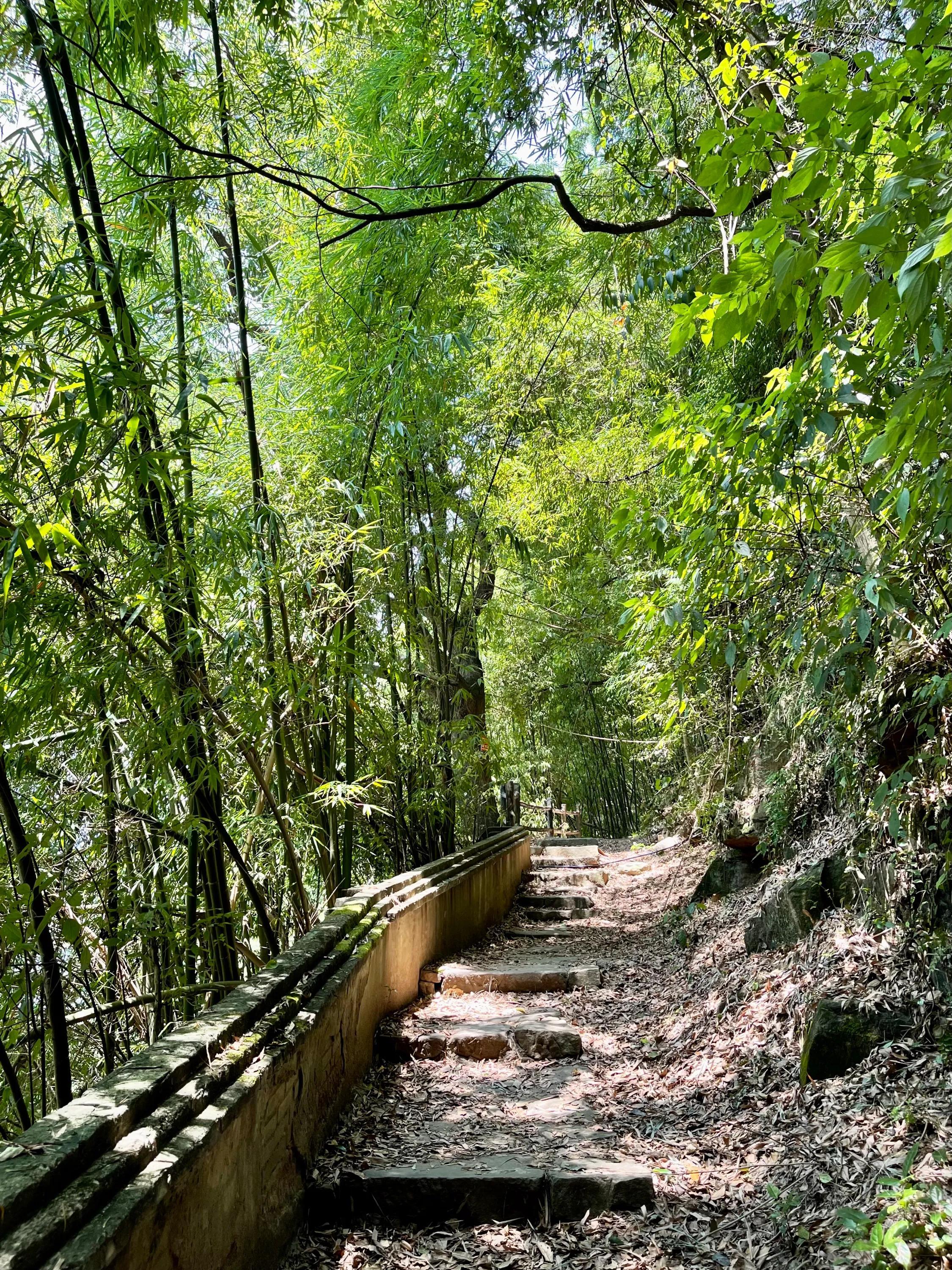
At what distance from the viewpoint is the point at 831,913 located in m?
3.18

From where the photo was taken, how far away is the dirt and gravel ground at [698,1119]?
2.00 metres

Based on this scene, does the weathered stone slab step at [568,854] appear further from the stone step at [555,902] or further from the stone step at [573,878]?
the stone step at [555,902]

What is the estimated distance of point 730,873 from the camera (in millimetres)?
5160

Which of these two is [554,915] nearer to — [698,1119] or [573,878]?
[573,878]

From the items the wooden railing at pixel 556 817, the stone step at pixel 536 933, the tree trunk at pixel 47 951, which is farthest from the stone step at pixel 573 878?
the tree trunk at pixel 47 951

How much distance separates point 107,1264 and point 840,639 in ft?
6.50

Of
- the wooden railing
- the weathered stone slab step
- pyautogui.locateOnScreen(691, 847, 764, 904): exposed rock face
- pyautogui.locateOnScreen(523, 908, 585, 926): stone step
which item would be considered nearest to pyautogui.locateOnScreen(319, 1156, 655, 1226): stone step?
pyautogui.locateOnScreen(691, 847, 764, 904): exposed rock face

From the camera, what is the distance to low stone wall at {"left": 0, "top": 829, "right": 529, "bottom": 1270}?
1.23 meters

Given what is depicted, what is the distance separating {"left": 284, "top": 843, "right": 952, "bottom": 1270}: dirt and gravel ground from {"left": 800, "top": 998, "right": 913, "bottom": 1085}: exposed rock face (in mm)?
49

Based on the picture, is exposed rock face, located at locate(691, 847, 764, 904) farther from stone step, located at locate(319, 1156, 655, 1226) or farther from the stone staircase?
stone step, located at locate(319, 1156, 655, 1226)

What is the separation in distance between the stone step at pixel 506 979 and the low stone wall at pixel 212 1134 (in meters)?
1.01

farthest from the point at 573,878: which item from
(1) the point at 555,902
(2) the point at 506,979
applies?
(2) the point at 506,979

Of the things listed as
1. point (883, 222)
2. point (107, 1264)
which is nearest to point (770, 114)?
point (883, 222)

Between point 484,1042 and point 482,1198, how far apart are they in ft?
4.06
